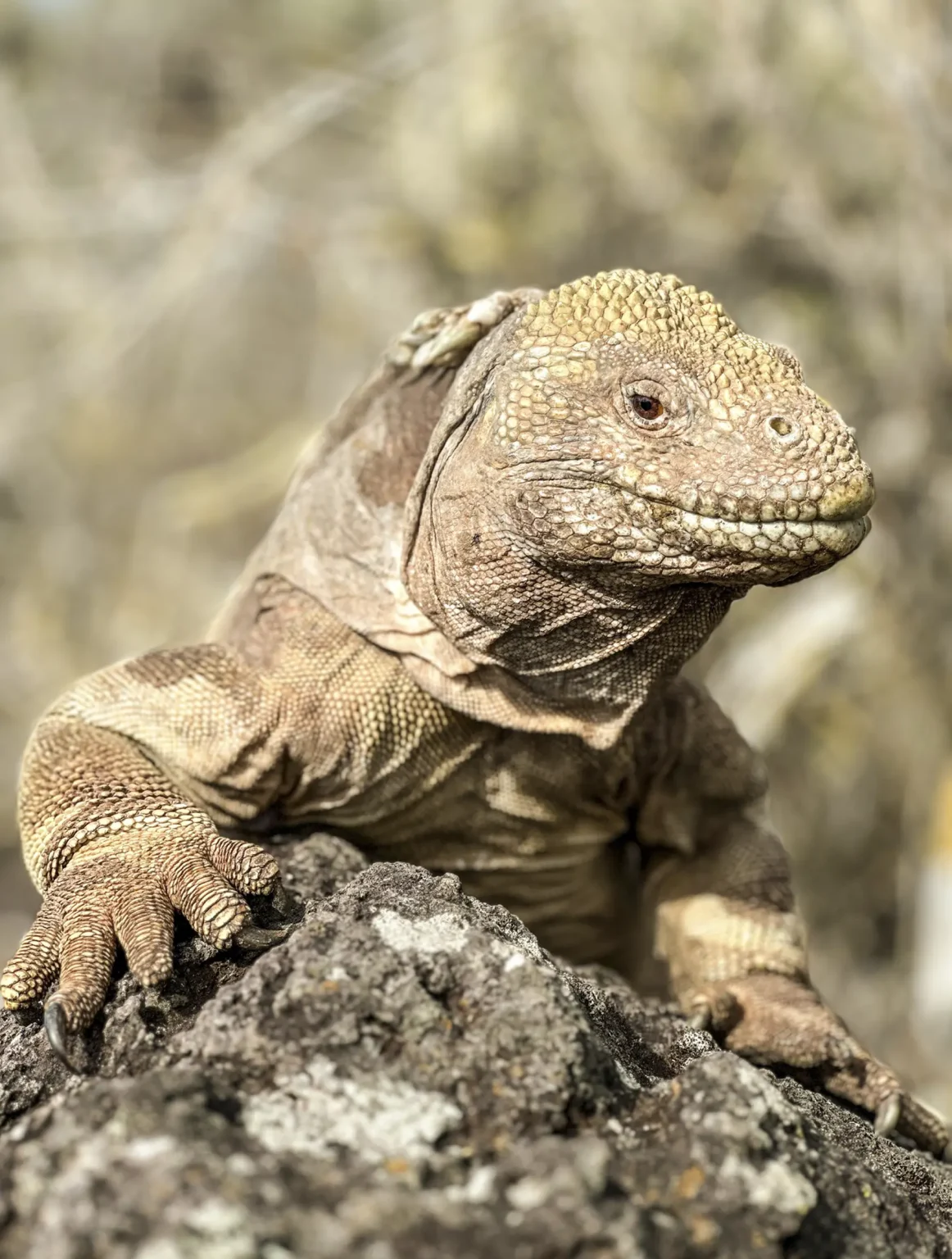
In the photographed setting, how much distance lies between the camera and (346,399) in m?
4.71

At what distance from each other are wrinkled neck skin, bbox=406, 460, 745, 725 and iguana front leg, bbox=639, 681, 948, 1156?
83 cm

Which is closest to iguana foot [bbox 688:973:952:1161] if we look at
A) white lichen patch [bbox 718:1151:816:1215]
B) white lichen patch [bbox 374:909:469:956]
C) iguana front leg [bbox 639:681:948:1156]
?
iguana front leg [bbox 639:681:948:1156]

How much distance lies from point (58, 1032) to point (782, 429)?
2.15 m

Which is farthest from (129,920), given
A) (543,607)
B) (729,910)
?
(729,910)

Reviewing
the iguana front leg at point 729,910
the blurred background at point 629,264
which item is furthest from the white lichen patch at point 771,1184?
the blurred background at point 629,264

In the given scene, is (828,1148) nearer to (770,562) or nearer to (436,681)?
(770,562)

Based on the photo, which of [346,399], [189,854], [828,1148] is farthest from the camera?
[346,399]

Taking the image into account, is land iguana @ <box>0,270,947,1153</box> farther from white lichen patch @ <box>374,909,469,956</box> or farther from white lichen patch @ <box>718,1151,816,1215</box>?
white lichen patch @ <box>718,1151,816,1215</box>

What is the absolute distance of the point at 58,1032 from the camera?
2.82 m

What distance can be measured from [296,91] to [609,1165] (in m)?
9.80

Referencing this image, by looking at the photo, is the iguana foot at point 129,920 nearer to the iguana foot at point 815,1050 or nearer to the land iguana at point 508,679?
the land iguana at point 508,679

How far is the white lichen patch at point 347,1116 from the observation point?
7.62 ft

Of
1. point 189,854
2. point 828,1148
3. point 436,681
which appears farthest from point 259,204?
point 828,1148

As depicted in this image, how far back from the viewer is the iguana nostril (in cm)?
347
